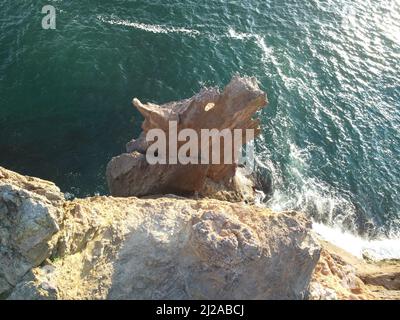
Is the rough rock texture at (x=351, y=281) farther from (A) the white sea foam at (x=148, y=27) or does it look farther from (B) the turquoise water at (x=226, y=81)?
(A) the white sea foam at (x=148, y=27)

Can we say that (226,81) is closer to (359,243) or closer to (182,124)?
(182,124)

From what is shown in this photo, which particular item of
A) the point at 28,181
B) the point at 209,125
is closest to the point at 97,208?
the point at 28,181

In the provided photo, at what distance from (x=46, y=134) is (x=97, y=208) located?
18.6 m

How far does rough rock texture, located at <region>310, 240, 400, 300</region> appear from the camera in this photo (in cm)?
2234

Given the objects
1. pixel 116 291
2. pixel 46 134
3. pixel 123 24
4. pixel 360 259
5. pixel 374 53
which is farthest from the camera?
pixel 374 53

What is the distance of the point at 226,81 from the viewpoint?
4644cm

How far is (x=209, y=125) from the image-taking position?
33.7 meters

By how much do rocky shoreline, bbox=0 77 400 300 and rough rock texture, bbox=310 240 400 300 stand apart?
0.33ft

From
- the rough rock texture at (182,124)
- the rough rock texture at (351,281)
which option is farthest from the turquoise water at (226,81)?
the rough rock texture at (351,281)

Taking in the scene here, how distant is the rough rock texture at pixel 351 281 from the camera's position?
22344mm

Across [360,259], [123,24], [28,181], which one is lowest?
[360,259]

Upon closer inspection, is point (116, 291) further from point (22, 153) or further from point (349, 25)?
point (349, 25)

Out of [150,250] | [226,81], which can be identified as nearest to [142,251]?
[150,250]

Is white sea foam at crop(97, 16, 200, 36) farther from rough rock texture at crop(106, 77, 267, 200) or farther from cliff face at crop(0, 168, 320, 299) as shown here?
cliff face at crop(0, 168, 320, 299)
